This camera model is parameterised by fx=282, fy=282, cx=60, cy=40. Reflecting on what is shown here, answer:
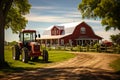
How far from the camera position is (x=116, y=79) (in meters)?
14.5

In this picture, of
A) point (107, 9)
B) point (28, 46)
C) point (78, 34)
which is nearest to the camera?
point (28, 46)

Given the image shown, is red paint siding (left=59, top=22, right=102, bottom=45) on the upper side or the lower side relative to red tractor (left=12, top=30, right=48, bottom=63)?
upper

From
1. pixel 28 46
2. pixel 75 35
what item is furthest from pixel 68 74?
pixel 75 35

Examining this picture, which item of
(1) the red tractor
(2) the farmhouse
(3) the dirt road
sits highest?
(2) the farmhouse

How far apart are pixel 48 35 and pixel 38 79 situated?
63421 mm

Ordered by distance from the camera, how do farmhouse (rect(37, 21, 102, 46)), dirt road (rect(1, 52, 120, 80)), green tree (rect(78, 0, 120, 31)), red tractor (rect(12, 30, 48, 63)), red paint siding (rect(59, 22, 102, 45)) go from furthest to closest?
1. red paint siding (rect(59, 22, 102, 45))
2. farmhouse (rect(37, 21, 102, 46))
3. green tree (rect(78, 0, 120, 31))
4. red tractor (rect(12, 30, 48, 63))
5. dirt road (rect(1, 52, 120, 80))

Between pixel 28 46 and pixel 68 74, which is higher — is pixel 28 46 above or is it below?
above

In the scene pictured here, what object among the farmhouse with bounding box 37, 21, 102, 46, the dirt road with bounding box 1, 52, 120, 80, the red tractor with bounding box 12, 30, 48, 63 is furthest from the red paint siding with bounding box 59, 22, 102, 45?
the dirt road with bounding box 1, 52, 120, 80

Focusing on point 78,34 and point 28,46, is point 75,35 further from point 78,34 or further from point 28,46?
point 28,46

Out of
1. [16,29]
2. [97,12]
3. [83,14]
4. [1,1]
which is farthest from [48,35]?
[1,1]

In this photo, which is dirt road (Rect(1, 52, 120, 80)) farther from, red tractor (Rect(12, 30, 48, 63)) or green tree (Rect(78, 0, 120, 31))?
green tree (Rect(78, 0, 120, 31))

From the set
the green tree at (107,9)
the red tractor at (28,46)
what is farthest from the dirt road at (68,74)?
the green tree at (107,9)

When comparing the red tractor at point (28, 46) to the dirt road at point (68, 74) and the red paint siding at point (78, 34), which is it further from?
the red paint siding at point (78, 34)

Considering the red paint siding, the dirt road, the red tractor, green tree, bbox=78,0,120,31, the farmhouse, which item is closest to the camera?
the dirt road
